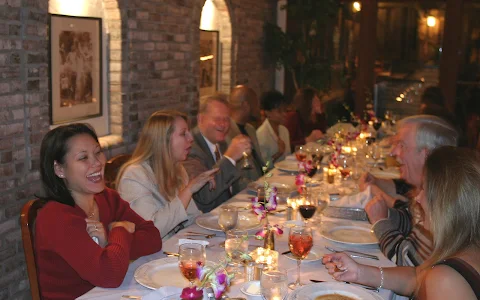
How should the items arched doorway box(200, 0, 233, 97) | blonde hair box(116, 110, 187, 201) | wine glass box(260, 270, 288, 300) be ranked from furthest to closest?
arched doorway box(200, 0, 233, 97) < blonde hair box(116, 110, 187, 201) < wine glass box(260, 270, 288, 300)

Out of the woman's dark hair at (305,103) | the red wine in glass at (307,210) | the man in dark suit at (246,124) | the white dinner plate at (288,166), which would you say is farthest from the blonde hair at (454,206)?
the woman's dark hair at (305,103)

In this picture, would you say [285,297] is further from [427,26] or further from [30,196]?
[427,26]

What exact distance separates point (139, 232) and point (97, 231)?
0.69 ft

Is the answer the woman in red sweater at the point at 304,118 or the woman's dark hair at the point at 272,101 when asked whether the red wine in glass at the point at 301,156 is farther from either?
the woman in red sweater at the point at 304,118

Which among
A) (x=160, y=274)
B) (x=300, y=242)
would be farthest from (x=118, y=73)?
(x=300, y=242)

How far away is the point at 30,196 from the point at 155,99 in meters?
1.85

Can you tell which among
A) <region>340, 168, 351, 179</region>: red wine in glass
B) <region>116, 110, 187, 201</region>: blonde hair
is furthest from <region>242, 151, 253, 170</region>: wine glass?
<region>116, 110, 187, 201</region>: blonde hair

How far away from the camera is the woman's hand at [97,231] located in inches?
88.4

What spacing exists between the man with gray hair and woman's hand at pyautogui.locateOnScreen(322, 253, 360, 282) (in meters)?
0.32

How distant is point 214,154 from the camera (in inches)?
155

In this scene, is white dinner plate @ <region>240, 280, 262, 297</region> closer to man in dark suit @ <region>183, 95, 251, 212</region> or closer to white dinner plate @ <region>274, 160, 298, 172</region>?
man in dark suit @ <region>183, 95, 251, 212</region>

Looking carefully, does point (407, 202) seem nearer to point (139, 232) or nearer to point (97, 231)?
point (139, 232)

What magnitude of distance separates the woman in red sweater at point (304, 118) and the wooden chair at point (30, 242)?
4268mm

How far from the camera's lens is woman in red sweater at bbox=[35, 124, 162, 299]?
6.79 ft
